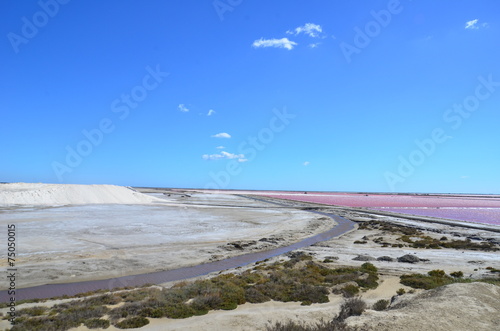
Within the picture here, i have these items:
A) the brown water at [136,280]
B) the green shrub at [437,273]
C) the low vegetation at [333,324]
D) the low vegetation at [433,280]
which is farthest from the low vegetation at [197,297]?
the green shrub at [437,273]

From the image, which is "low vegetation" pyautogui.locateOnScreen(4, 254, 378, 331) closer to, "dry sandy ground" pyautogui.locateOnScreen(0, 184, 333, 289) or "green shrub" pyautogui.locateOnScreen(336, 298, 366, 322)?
"green shrub" pyautogui.locateOnScreen(336, 298, 366, 322)

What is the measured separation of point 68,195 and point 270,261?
218 feet

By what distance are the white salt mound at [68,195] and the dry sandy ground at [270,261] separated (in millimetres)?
28813

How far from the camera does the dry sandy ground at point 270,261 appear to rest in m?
9.59

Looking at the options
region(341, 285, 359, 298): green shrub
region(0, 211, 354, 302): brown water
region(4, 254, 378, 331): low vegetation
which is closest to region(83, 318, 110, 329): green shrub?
region(4, 254, 378, 331): low vegetation

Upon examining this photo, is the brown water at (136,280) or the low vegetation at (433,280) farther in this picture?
the low vegetation at (433,280)

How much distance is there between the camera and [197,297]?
521 inches

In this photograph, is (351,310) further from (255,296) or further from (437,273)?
(437,273)

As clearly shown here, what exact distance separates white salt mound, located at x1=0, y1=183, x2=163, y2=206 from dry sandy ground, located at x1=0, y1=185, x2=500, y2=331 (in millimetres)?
28813

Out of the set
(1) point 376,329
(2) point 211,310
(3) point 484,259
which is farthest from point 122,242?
(3) point 484,259

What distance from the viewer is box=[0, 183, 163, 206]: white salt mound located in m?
65.0

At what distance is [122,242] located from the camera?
92.5ft

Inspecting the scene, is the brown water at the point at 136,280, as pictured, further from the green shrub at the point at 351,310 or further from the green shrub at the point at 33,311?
the green shrub at the point at 351,310

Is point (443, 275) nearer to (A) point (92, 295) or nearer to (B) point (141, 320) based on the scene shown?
(B) point (141, 320)
